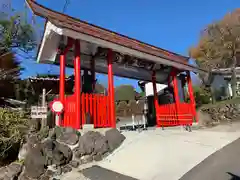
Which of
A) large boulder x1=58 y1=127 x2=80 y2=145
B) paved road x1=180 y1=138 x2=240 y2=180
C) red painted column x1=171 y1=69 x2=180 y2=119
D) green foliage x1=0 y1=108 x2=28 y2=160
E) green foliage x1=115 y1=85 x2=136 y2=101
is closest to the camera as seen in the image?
paved road x1=180 y1=138 x2=240 y2=180

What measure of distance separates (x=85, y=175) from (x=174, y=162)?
6.72ft

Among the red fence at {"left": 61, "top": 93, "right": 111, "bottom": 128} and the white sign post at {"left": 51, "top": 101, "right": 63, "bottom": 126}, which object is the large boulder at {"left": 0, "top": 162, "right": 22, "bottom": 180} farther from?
the red fence at {"left": 61, "top": 93, "right": 111, "bottom": 128}

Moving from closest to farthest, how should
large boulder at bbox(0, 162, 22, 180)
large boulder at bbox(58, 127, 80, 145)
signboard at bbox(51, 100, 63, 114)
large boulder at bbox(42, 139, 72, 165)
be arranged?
large boulder at bbox(0, 162, 22, 180) < large boulder at bbox(42, 139, 72, 165) < large boulder at bbox(58, 127, 80, 145) < signboard at bbox(51, 100, 63, 114)

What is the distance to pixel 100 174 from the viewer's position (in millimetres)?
4941

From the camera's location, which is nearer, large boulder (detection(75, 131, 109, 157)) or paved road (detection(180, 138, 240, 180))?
paved road (detection(180, 138, 240, 180))

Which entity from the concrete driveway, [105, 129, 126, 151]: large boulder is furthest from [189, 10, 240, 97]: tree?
[105, 129, 126, 151]: large boulder

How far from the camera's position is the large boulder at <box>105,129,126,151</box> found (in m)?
6.38

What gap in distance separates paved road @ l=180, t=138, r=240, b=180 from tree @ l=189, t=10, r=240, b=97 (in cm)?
1611

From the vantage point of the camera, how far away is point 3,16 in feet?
45.8

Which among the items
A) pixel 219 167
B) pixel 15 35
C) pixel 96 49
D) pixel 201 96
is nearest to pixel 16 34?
pixel 15 35

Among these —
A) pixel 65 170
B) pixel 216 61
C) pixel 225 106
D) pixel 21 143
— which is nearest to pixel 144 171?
pixel 65 170

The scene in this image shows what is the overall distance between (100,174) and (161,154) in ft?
5.36

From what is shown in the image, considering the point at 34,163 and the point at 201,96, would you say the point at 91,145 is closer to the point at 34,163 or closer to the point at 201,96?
the point at 34,163

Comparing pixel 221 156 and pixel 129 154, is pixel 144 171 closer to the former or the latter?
pixel 129 154
